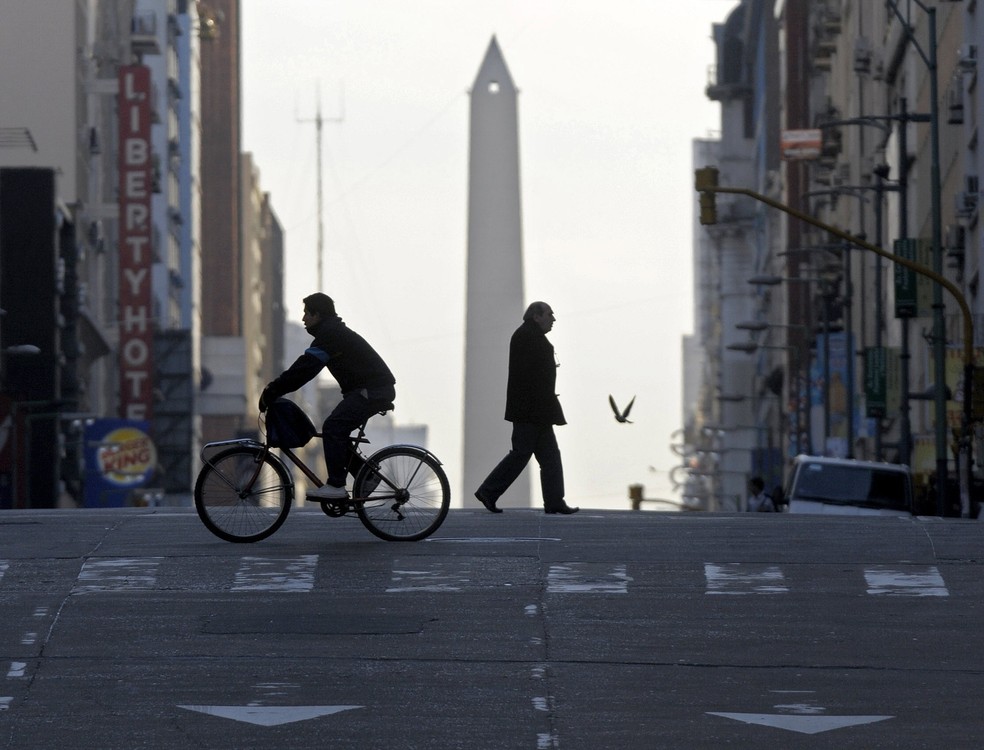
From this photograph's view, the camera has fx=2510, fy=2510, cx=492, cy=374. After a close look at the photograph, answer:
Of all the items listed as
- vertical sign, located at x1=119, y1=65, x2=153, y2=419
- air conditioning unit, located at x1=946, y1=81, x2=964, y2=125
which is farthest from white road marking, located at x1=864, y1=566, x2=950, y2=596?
vertical sign, located at x1=119, y1=65, x2=153, y2=419

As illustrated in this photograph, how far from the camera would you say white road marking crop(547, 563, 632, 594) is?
1512cm

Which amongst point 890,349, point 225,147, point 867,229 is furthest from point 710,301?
point 890,349

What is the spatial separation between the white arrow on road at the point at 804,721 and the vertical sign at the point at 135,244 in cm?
6484

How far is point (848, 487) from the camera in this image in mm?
36688

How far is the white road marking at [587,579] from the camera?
49.6 feet

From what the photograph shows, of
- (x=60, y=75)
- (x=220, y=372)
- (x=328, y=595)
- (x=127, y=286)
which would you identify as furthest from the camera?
(x=220, y=372)

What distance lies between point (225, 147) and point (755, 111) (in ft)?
108

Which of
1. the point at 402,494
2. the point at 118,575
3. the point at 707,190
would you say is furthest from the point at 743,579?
the point at 707,190

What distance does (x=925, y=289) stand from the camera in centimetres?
5275

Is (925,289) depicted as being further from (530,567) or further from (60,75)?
(530,567)

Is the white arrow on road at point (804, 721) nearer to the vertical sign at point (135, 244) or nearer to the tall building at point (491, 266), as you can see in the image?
the vertical sign at point (135, 244)

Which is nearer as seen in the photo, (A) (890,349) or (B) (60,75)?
(A) (890,349)

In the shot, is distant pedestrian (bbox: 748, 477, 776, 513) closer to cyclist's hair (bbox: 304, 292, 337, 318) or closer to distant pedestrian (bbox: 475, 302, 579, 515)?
distant pedestrian (bbox: 475, 302, 579, 515)

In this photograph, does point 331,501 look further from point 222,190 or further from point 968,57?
point 222,190
